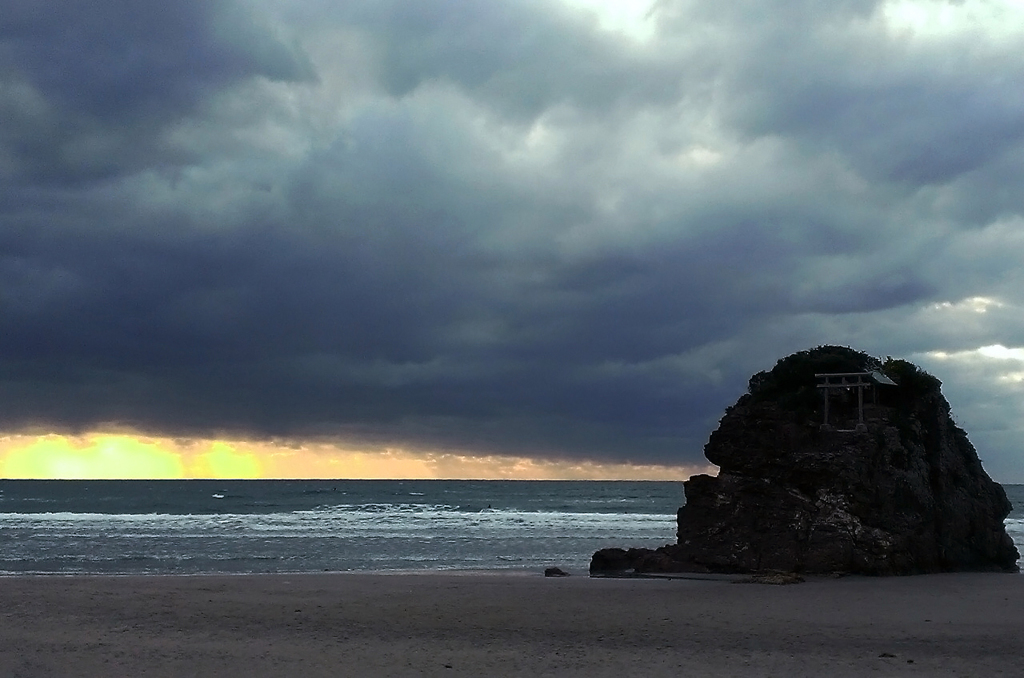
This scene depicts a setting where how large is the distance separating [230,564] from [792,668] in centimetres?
2444

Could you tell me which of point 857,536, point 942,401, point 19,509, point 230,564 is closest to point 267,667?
point 857,536

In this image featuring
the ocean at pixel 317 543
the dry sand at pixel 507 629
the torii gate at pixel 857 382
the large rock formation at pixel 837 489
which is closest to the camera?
the dry sand at pixel 507 629

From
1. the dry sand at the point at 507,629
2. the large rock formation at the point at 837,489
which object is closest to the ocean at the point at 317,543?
the large rock formation at the point at 837,489

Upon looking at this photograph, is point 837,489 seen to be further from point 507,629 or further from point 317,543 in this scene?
point 317,543

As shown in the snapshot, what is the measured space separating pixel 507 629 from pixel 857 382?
15.0m

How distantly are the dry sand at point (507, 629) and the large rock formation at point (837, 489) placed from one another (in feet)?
7.01

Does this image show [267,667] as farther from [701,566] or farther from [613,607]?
[701,566]

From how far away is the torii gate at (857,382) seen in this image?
2506 centimetres

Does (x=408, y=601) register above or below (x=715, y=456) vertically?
below

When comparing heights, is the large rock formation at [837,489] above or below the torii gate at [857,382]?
below

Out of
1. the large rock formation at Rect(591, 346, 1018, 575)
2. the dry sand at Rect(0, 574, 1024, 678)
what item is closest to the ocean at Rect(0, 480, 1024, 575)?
the large rock formation at Rect(591, 346, 1018, 575)

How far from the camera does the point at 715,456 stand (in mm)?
26750

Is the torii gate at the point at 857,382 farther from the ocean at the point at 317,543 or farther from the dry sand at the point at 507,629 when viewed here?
the ocean at the point at 317,543

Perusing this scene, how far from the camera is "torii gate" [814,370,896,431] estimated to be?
25062mm
